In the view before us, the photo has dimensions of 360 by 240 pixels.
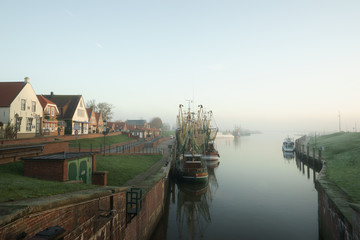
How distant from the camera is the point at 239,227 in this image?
16969mm

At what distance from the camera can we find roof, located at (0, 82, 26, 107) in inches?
1130

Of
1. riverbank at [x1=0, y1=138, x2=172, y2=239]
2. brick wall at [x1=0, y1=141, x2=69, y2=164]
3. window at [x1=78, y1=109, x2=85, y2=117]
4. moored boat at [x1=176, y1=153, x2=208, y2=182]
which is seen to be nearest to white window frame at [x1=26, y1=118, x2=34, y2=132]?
window at [x1=78, y1=109, x2=85, y2=117]

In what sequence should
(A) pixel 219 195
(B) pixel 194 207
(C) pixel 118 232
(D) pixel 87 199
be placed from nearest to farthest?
(D) pixel 87 199, (C) pixel 118 232, (B) pixel 194 207, (A) pixel 219 195

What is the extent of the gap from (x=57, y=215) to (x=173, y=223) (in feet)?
46.7

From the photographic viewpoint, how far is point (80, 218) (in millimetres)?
6594

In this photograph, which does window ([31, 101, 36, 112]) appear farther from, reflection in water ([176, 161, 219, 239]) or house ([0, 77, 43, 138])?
reflection in water ([176, 161, 219, 239])

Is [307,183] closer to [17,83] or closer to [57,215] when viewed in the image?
[57,215]

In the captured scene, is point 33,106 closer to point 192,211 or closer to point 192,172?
Result: point 192,172

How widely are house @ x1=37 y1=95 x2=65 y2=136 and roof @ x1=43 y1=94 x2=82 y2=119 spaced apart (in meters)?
3.61

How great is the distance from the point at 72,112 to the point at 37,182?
41564mm

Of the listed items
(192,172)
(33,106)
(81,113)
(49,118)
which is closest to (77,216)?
(192,172)

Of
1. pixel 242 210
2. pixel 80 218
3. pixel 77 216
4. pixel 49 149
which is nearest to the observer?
pixel 77 216

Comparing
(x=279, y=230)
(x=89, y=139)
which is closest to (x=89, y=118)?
(x=89, y=139)

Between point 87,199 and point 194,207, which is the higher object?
point 87,199
